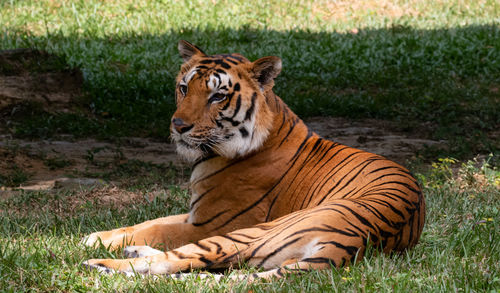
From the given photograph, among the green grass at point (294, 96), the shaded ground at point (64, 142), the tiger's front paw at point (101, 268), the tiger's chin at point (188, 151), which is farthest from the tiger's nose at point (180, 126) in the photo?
the shaded ground at point (64, 142)

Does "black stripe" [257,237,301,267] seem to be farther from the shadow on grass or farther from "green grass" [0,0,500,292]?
the shadow on grass

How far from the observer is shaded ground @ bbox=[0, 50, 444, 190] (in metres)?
6.50

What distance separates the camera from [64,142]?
7.73 m

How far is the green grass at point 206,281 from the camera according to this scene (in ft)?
8.90

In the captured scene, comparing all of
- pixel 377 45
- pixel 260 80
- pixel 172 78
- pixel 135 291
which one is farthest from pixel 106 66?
pixel 135 291

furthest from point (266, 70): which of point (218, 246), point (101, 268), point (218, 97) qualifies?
point (101, 268)

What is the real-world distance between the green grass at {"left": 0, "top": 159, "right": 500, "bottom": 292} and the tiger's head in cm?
83

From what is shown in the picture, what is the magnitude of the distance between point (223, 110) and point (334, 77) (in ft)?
22.7

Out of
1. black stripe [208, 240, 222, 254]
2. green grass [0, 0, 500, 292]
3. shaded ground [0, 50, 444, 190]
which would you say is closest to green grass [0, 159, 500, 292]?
green grass [0, 0, 500, 292]

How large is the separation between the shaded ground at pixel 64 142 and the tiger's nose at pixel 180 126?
2.68 m

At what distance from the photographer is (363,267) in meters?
2.85

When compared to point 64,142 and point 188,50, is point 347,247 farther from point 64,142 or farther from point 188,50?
point 64,142

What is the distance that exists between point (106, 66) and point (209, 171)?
7129 millimetres

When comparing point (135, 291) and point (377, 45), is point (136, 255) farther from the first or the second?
point (377, 45)
